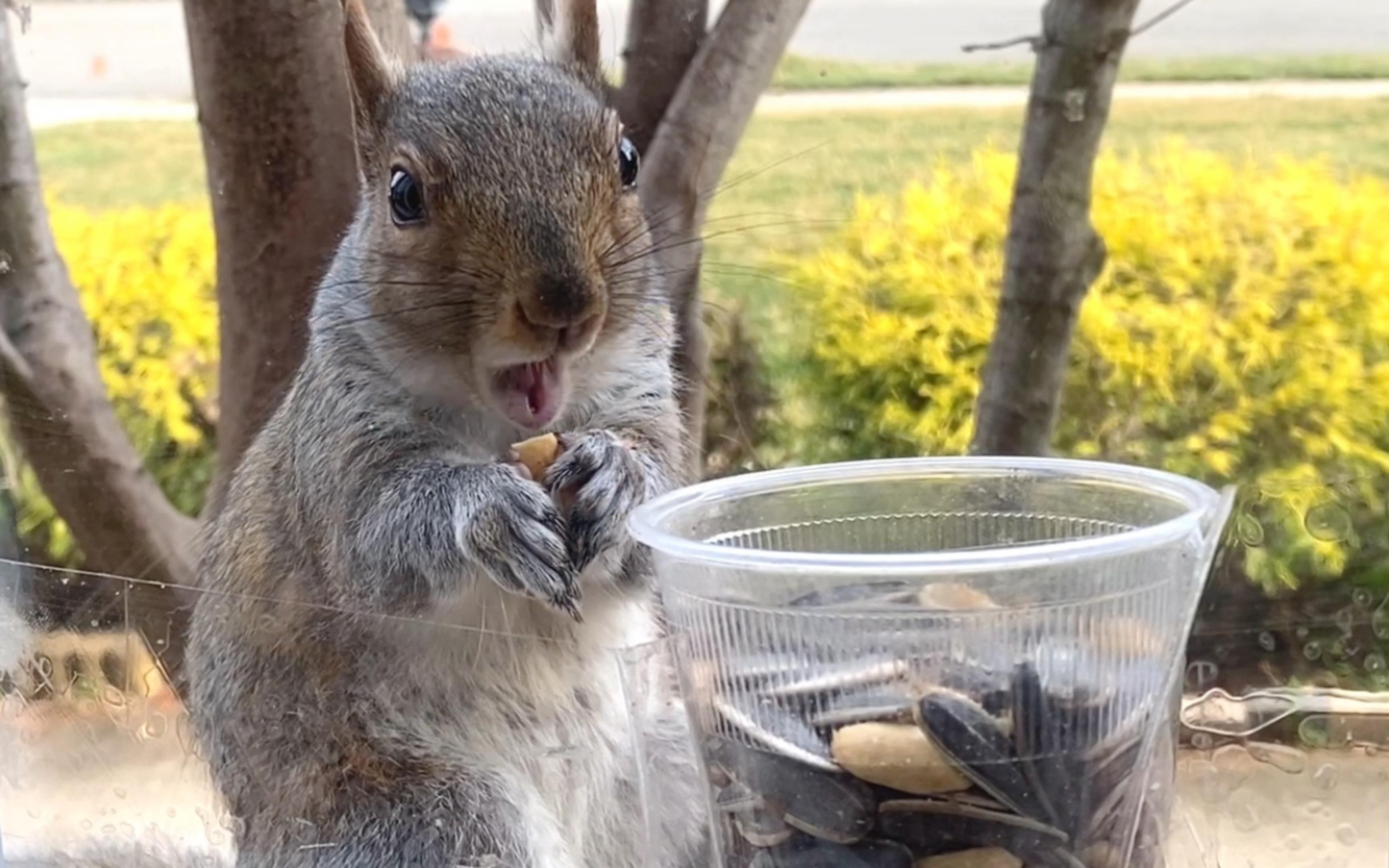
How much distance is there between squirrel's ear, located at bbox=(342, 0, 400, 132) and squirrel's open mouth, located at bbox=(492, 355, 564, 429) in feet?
0.69

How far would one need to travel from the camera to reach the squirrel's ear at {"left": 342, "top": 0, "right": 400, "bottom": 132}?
96cm

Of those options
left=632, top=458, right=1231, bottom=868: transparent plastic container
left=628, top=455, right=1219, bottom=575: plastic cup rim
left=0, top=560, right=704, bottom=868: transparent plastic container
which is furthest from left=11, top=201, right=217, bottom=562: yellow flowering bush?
left=632, top=458, right=1231, bottom=868: transparent plastic container

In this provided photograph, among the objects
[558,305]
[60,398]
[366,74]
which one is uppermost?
[366,74]

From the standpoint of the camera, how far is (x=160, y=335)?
1542mm

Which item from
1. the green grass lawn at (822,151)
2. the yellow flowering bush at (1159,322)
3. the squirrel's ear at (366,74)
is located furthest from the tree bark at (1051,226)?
the squirrel's ear at (366,74)

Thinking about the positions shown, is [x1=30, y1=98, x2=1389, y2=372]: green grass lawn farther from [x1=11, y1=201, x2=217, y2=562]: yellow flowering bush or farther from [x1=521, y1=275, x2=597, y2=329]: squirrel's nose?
[x1=521, y1=275, x2=597, y2=329]: squirrel's nose

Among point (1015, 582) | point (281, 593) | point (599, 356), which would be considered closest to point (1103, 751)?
point (1015, 582)

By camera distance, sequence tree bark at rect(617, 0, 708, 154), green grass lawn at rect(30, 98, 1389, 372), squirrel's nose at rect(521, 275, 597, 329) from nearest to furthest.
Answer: squirrel's nose at rect(521, 275, 597, 329)
tree bark at rect(617, 0, 708, 154)
green grass lawn at rect(30, 98, 1389, 372)

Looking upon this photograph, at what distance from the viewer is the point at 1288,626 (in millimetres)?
880

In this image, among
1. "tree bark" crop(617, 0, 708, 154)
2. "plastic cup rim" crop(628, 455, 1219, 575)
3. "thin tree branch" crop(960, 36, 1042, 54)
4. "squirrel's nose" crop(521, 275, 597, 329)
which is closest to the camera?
"plastic cup rim" crop(628, 455, 1219, 575)

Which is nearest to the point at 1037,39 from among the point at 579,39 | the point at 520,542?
the point at 579,39

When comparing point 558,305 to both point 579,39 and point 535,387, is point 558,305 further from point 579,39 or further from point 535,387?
point 579,39

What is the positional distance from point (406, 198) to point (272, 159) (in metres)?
0.36

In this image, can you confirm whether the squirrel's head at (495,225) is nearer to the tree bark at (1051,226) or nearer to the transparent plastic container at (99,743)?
the transparent plastic container at (99,743)
